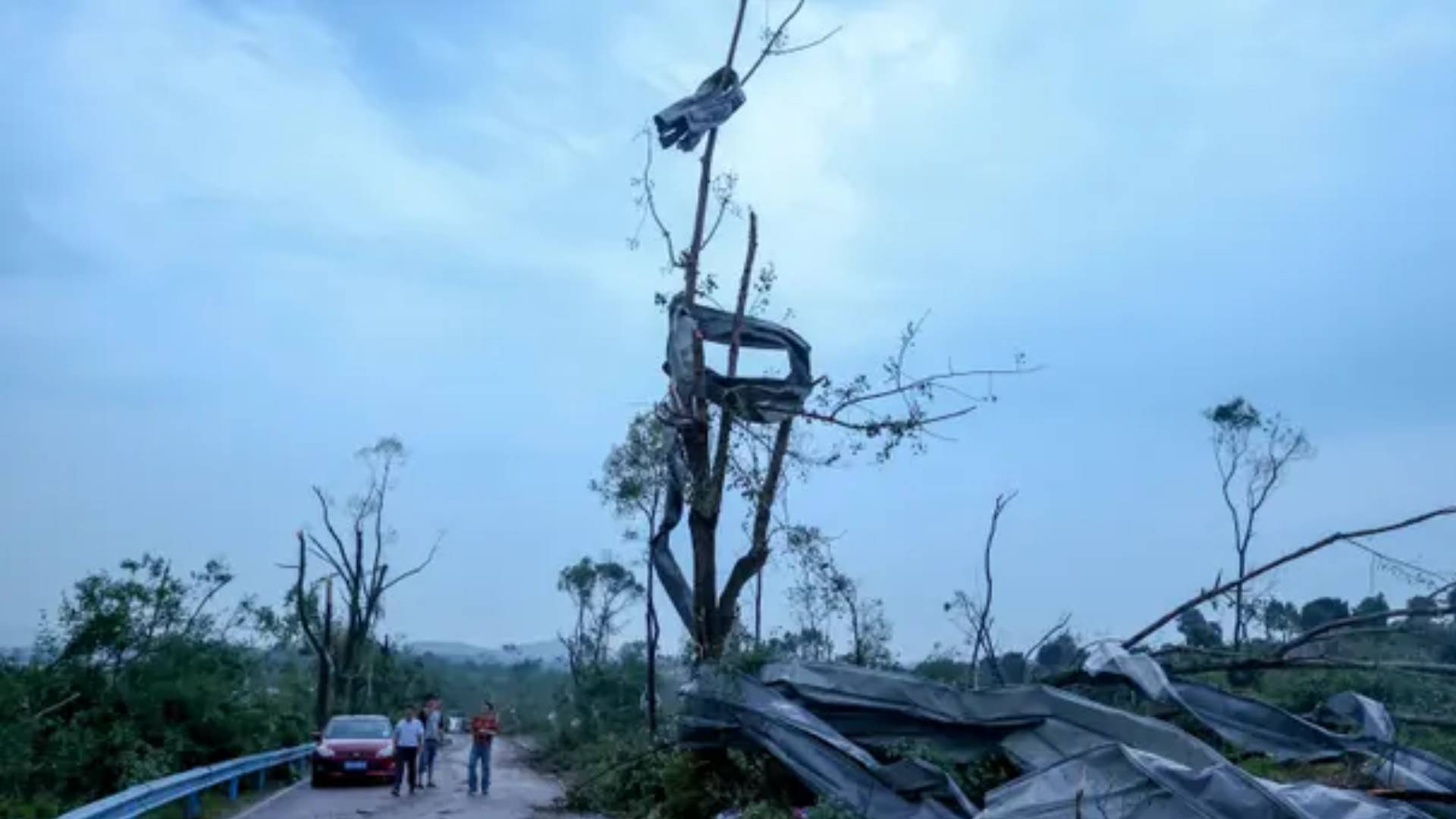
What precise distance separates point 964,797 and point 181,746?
21.5 metres

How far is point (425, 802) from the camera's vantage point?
2627cm

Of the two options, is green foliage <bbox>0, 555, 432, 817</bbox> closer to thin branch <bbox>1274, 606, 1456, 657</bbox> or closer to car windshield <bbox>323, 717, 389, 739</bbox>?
car windshield <bbox>323, 717, 389, 739</bbox>

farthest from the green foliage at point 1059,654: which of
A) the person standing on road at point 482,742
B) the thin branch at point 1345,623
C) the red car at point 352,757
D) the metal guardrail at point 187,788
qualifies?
the red car at point 352,757

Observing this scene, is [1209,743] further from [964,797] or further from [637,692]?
[637,692]

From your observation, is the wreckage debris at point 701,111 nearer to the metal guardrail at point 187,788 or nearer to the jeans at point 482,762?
the metal guardrail at point 187,788

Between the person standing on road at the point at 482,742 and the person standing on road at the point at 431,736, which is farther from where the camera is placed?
the person standing on road at the point at 431,736

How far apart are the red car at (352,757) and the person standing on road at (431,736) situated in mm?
753

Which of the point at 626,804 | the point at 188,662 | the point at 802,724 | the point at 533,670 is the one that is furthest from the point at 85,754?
the point at 533,670

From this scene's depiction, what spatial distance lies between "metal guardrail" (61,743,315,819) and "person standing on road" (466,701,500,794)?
4.11 metres

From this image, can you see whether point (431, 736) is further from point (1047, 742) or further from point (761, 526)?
point (1047, 742)

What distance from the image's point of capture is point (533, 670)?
5231 inches

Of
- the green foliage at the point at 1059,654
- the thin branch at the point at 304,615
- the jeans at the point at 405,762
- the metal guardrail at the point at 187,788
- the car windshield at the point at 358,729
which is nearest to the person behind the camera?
the green foliage at the point at 1059,654

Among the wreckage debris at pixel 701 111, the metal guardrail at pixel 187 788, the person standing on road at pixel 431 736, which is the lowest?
the metal guardrail at pixel 187 788

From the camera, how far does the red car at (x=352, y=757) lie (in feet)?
103
